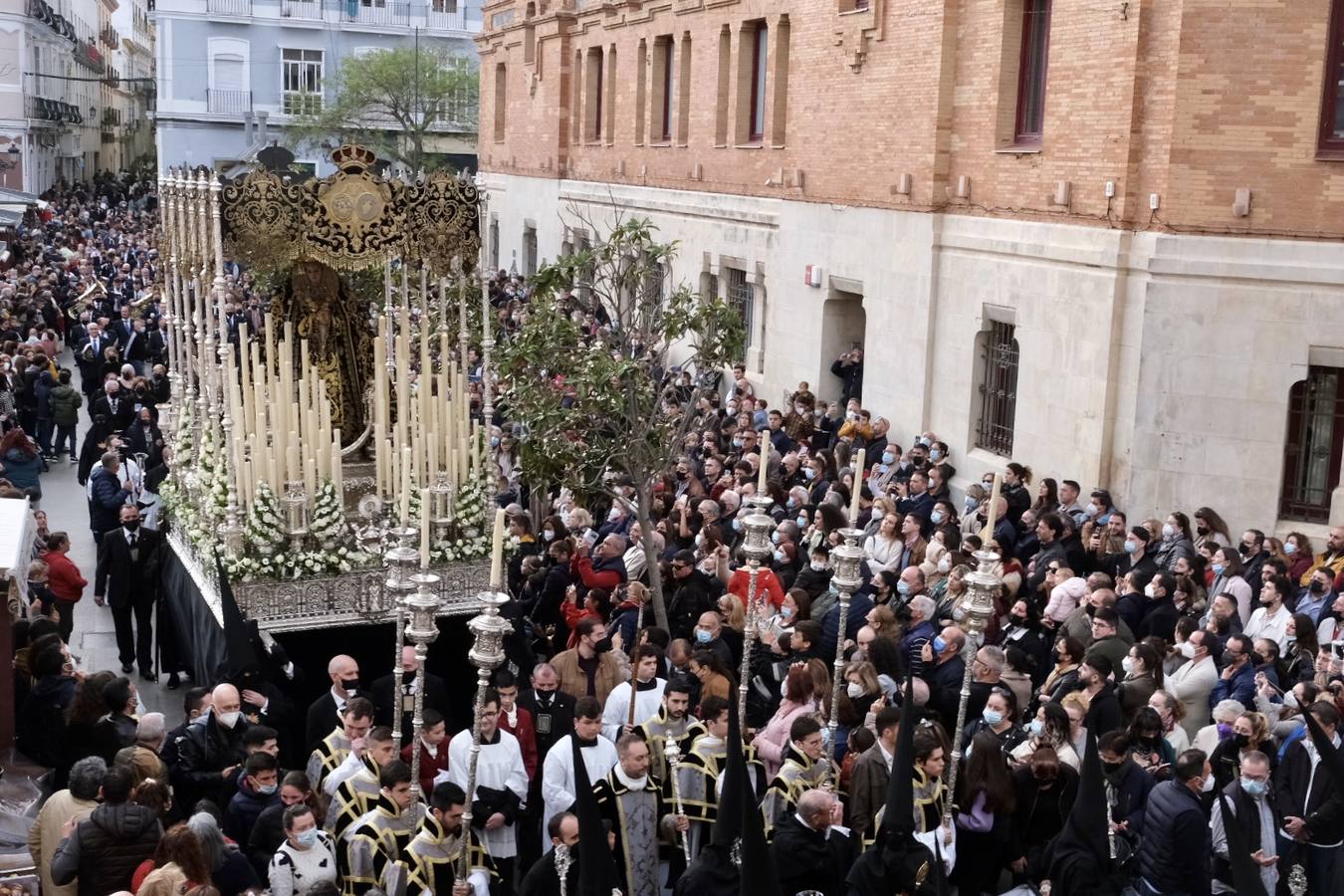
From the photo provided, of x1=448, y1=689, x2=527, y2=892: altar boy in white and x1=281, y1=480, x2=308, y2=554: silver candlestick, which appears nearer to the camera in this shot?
x1=448, y1=689, x2=527, y2=892: altar boy in white

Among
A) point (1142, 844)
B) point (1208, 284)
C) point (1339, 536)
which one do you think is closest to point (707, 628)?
point (1142, 844)

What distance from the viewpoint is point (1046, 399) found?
1567 cm

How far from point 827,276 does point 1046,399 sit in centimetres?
540

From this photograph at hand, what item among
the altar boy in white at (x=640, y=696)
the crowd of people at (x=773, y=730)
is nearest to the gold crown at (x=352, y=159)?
the crowd of people at (x=773, y=730)

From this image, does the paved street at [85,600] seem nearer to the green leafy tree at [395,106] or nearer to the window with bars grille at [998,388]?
the window with bars grille at [998,388]

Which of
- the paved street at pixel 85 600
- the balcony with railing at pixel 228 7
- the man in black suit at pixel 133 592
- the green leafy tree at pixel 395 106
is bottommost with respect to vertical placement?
the paved street at pixel 85 600

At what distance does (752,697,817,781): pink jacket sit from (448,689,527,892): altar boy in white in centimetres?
126

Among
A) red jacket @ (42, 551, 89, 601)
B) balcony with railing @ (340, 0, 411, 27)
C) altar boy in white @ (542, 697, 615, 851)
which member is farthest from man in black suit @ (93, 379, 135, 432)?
balcony with railing @ (340, 0, 411, 27)

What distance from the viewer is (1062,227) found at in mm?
A: 15398

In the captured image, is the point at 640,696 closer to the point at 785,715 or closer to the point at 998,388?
the point at 785,715

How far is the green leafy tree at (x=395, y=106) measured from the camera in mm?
47312

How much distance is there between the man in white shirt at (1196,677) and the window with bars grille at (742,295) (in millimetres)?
14642

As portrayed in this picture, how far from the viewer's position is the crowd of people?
709cm

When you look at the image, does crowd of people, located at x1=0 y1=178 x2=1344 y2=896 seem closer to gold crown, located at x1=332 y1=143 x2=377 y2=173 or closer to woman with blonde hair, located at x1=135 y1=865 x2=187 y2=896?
woman with blonde hair, located at x1=135 y1=865 x2=187 y2=896
